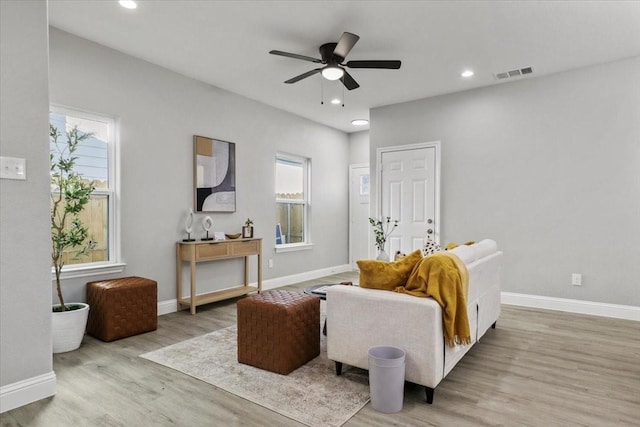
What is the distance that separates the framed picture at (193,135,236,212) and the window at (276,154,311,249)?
111 cm

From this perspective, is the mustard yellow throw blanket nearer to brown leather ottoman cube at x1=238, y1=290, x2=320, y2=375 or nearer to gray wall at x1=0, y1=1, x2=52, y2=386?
brown leather ottoman cube at x1=238, y1=290, x2=320, y2=375

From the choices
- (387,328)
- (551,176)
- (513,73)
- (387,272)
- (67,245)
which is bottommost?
(387,328)

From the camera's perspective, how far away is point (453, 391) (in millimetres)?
2346

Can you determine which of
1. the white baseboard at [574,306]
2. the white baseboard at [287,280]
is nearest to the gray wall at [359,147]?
the white baseboard at [287,280]

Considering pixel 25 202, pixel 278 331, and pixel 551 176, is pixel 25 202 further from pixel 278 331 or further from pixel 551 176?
pixel 551 176

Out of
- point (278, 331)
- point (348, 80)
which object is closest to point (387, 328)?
point (278, 331)

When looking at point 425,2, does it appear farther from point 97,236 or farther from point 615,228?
point 97,236

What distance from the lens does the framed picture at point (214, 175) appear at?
4539 mm

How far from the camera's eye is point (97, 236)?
3.72 m

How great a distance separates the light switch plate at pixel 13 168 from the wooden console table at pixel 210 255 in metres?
2.02

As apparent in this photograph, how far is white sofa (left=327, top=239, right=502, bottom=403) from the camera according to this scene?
84.0 inches

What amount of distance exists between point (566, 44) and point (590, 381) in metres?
3.02

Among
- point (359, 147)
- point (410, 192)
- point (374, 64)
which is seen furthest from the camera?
point (359, 147)

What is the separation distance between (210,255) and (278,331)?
2.04 m
